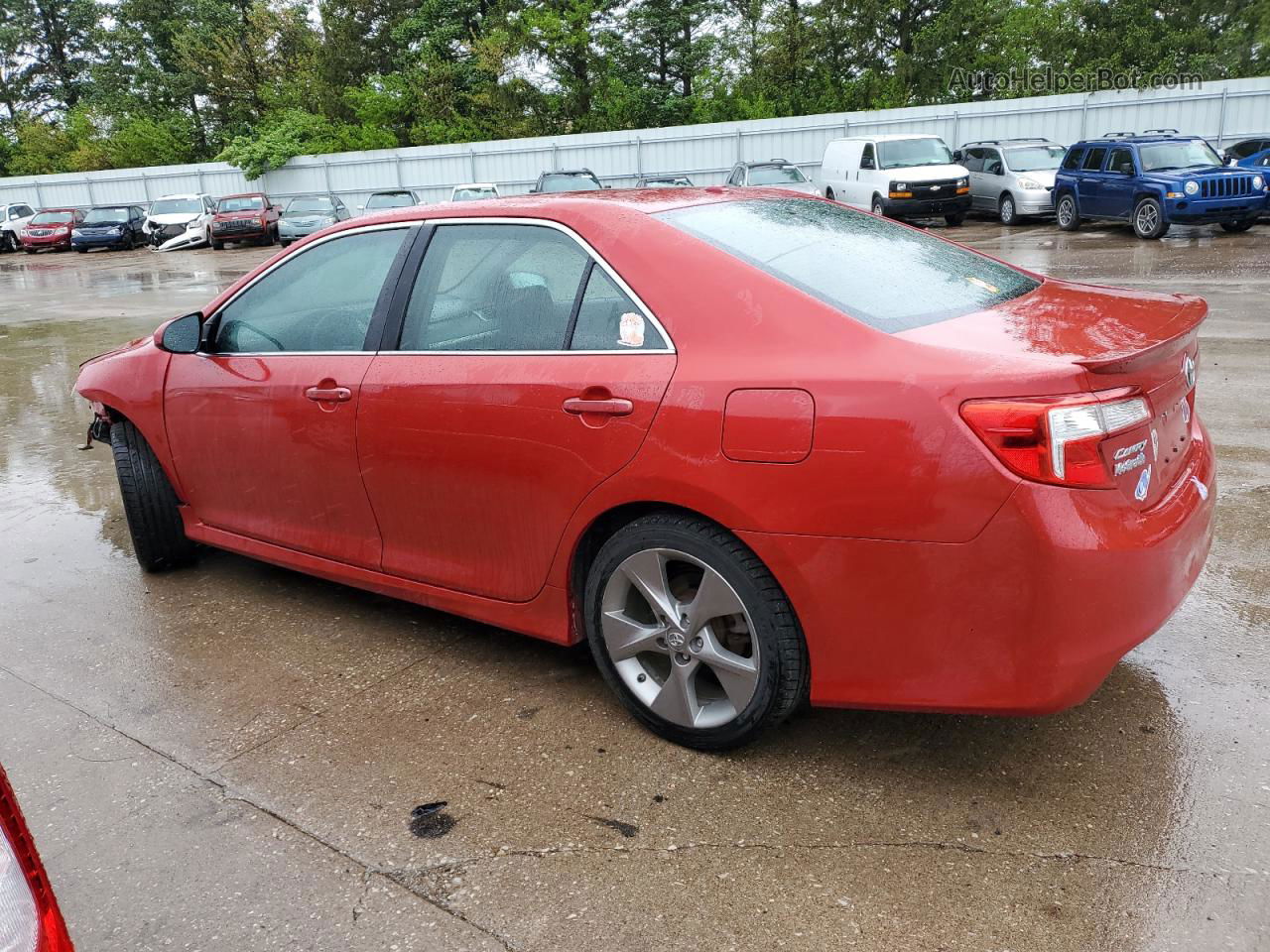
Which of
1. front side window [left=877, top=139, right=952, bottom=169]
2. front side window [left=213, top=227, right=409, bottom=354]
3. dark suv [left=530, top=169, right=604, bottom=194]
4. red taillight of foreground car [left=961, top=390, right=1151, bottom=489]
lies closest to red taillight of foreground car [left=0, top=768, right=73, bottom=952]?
red taillight of foreground car [left=961, top=390, right=1151, bottom=489]

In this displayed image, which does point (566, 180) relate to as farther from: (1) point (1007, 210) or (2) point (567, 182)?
(1) point (1007, 210)

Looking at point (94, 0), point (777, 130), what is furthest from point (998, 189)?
point (94, 0)

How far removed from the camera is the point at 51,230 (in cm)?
3531

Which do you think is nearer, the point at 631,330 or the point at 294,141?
the point at 631,330

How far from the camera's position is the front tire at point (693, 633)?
2.83 meters

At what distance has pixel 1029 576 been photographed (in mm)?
2463

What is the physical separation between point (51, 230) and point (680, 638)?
38484mm

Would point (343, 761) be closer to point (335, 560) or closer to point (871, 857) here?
point (335, 560)

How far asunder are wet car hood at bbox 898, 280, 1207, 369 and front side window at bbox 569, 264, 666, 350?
726 millimetres

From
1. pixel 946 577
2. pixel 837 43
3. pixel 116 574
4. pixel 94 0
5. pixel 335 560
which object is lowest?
pixel 116 574

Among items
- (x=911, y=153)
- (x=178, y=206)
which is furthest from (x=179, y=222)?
(x=911, y=153)

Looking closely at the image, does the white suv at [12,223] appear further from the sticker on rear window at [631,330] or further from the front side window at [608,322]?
the sticker on rear window at [631,330]

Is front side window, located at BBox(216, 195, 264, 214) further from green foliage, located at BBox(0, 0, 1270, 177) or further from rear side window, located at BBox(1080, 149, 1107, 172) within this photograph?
rear side window, located at BBox(1080, 149, 1107, 172)

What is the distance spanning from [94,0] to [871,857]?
227 feet
